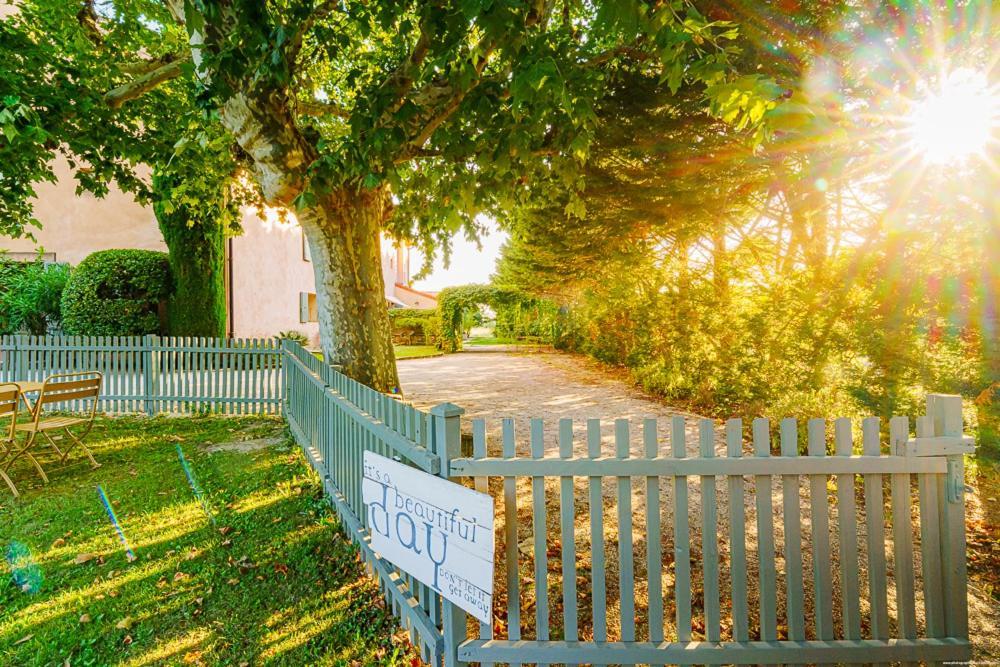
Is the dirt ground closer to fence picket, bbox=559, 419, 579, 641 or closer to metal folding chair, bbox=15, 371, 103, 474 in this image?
fence picket, bbox=559, 419, 579, 641

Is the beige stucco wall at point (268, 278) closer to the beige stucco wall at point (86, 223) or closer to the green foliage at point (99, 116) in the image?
the beige stucco wall at point (86, 223)

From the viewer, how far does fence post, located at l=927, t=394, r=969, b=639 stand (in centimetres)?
238

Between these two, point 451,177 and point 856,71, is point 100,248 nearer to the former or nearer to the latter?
point 451,177

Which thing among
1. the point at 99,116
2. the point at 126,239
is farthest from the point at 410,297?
the point at 99,116

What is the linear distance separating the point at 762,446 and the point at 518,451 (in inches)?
161

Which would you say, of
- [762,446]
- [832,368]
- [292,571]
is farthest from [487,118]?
[832,368]

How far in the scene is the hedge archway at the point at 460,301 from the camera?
22.8 metres

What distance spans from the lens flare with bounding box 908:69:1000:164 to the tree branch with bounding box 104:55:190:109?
9334mm

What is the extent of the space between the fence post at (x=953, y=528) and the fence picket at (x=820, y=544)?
60 cm

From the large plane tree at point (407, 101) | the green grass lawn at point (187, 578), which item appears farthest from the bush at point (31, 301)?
the green grass lawn at point (187, 578)

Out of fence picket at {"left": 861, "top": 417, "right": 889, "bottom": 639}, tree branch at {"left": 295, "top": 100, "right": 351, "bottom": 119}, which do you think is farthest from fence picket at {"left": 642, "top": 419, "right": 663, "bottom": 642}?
tree branch at {"left": 295, "top": 100, "right": 351, "bottom": 119}

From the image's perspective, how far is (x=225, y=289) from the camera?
15.3 meters

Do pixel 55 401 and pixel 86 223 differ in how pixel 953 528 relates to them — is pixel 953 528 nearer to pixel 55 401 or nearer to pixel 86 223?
pixel 55 401

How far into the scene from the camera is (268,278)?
18922 mm
